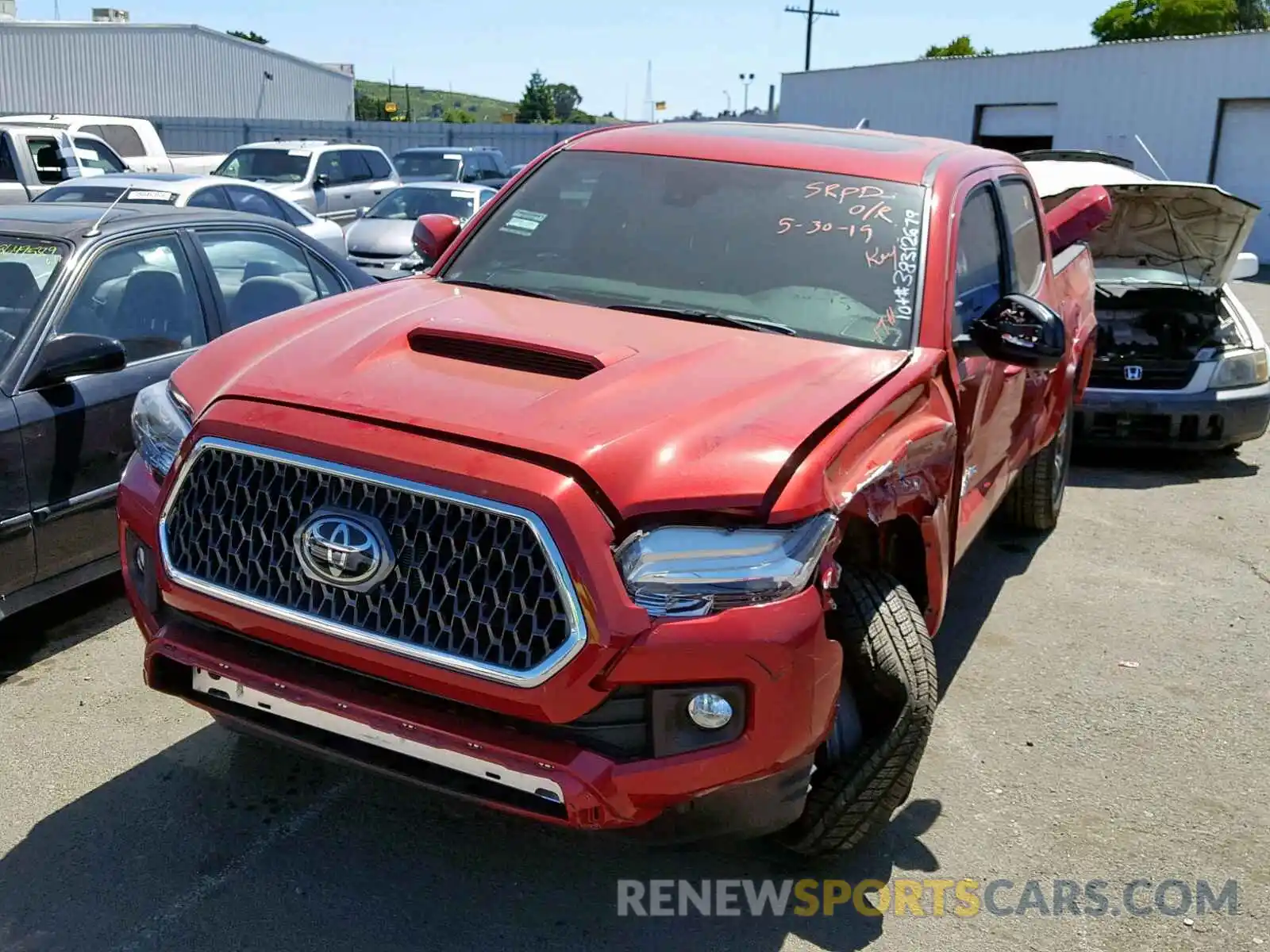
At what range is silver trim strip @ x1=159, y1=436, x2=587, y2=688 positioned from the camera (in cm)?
251

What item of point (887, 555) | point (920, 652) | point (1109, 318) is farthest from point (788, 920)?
point (1109, 318)

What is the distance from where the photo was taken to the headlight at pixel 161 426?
3.17 m

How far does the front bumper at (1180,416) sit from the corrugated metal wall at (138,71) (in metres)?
49.0

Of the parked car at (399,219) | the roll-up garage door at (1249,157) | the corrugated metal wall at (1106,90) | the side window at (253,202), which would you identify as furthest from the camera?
the corrugated metal wall at (1106,90)

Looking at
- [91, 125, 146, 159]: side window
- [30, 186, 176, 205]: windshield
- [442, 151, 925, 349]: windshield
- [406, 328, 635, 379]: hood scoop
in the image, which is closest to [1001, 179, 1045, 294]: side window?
[442, 151, 925, 349]: windshield

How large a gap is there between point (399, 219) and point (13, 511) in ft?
33.0

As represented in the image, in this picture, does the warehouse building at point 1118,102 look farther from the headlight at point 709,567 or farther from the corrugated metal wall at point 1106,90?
the headlight at point 709,567

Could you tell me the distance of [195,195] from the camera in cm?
1029

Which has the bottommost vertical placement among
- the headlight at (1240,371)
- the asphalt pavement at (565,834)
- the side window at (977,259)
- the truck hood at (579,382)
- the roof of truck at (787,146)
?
the asphalt pavement at (565,834)

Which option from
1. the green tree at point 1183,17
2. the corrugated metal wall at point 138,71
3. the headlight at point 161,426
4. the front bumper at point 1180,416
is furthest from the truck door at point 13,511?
the green tree at point 1183,17

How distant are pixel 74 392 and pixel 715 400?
2.70m

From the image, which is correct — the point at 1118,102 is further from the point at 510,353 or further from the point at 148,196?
the point at 510,353

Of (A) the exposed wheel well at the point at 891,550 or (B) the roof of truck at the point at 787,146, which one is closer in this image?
(A) the exposed wheel well at the point at 891,550

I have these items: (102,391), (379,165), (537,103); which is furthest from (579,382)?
(537,103)
